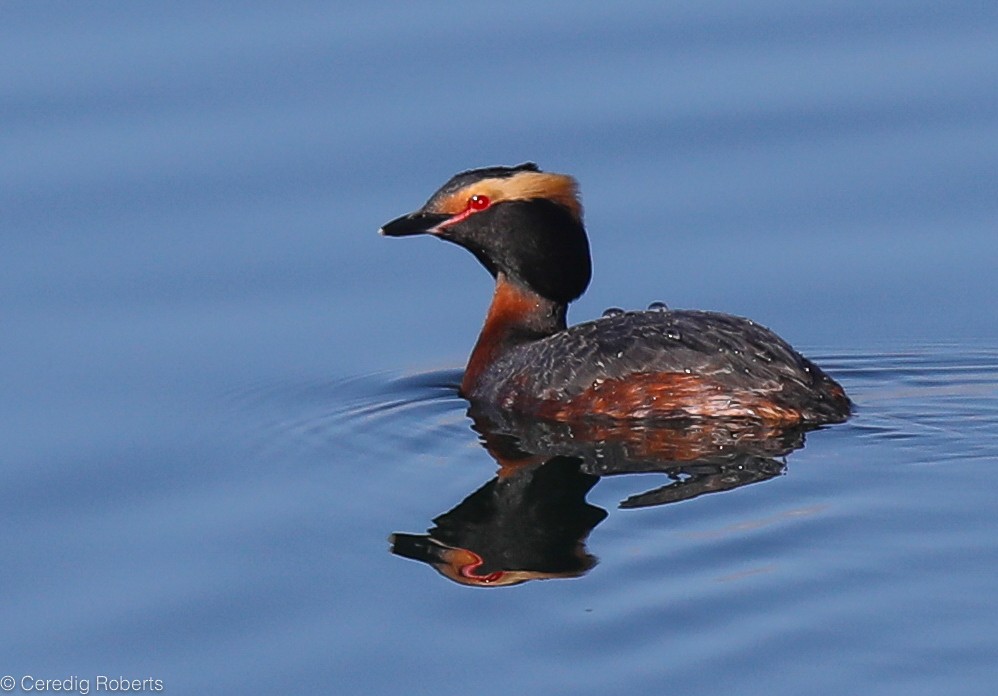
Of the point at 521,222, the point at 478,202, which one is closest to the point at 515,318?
the point at 521,222

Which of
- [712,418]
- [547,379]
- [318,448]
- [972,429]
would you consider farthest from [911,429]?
[318,448]

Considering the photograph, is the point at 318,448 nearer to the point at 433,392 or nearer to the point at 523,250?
the point at 433,392

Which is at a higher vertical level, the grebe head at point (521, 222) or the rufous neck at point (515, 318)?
the grebe head at point (521, 222)

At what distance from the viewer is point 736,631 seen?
968 cm

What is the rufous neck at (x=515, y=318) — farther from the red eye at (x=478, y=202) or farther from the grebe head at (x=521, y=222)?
the red eye at (x=478, y=202)

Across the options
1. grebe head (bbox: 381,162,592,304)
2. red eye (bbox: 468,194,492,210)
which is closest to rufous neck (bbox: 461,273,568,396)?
grebe head (bbox: 381,162,592,304)

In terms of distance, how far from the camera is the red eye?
1380cm

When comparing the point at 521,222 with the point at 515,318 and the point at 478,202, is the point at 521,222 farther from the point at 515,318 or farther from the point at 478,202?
the point at 515,318

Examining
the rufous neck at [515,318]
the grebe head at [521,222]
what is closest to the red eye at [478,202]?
the grebe head at [521,222]

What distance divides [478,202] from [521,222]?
29 centimetres

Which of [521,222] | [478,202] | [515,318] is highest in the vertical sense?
[478,202]

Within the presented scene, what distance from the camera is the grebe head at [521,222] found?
1377 centimetres

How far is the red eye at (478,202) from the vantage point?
1380 cm

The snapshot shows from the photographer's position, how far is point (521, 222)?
45.4 ft
